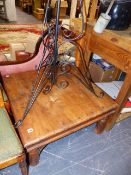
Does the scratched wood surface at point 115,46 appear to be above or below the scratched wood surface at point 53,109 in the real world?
above

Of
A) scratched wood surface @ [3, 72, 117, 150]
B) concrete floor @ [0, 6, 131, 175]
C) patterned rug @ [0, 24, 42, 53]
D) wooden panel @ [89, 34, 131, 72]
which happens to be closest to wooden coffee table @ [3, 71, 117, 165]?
scratched wood surface @ [3, 72, 117, 150]

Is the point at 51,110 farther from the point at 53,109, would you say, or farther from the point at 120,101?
the point at 120,101

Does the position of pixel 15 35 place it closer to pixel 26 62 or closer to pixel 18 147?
pixel 26 62

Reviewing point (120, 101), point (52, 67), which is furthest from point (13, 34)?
point (120, 101)

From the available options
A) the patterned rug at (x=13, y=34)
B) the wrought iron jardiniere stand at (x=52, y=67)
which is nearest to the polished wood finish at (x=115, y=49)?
the wrought iron jardiniere stand at (x=52, y=67)

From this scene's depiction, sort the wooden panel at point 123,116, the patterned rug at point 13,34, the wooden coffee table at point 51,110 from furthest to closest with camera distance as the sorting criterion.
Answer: the patterned rug at point 13,34 < the wooden panel at point 123,116 < the wooden coffee table at point 51,110

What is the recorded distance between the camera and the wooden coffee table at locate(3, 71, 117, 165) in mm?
912

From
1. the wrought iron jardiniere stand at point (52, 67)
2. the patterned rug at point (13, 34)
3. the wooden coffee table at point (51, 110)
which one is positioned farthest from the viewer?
the patterned rug at point (13, 34)

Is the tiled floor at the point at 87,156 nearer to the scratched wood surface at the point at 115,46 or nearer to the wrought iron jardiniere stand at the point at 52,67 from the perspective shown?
the wrought iron jardiniere stand at the point at 52,67

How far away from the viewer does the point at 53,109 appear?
A: 3.49ft

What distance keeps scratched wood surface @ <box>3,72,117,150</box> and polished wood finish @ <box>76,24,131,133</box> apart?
16 cm

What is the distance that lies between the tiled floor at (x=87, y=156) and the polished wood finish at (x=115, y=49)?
156 millimetres

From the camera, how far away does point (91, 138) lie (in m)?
1.36

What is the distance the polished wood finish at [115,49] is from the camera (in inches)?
41.6
